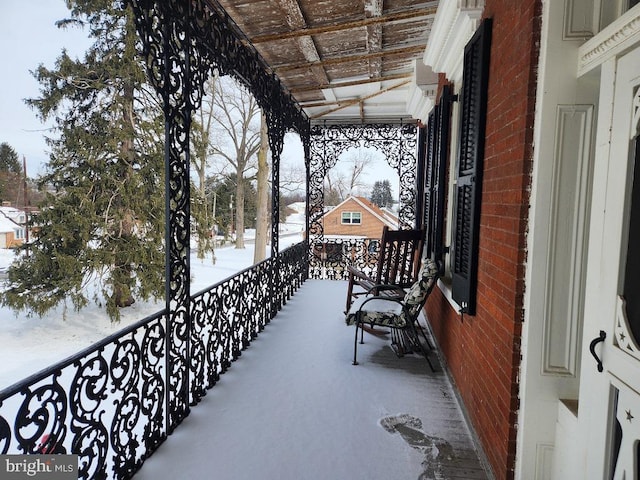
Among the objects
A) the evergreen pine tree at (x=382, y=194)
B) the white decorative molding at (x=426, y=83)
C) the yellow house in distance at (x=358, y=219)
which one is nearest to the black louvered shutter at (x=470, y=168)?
the white decorative molding at (x=426, y=83)

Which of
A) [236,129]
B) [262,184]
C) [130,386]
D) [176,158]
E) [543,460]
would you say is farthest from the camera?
[236,129]

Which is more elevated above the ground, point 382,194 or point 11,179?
point 382,194

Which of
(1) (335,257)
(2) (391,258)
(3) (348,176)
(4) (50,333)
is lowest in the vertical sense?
(4) (50,333)

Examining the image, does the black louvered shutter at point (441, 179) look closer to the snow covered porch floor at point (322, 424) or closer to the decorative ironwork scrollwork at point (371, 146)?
the snow covered porch floor at point (322, 424)

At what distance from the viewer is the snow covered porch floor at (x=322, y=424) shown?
1.92m

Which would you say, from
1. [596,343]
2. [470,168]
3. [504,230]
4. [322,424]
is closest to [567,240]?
[504,230]

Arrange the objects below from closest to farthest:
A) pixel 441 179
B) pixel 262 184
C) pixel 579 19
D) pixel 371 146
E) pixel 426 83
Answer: pixel 579 19, pixel 441 179, pixel 426 83, pixel 371 146, pixel 262 184

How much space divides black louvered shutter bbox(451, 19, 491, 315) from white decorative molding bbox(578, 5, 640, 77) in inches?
29.2

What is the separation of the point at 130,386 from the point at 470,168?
7.06 feet

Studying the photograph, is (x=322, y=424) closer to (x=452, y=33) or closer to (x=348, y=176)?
(x=452, y=33)

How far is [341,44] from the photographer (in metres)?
3.88

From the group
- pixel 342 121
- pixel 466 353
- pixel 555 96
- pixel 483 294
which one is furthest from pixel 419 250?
pixel 342 121

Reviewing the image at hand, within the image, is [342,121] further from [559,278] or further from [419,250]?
[559,278]

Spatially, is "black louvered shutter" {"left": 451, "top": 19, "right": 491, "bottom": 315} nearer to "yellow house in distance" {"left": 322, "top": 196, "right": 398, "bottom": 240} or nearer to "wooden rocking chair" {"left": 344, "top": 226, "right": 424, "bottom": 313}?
"wooden rocking chair" {"left": 344, "top": 226, "right": 424, "bottom": 313}
